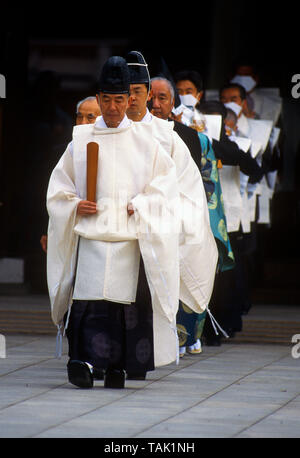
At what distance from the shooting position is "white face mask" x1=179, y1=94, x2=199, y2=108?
28.3 feet

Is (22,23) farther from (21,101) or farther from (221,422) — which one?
(221,422)

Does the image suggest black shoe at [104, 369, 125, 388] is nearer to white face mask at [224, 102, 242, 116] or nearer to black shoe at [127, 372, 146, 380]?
black shoe at [127, 372, 146, 380]

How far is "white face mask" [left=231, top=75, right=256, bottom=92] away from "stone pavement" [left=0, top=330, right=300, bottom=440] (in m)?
3.07

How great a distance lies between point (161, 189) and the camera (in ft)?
21.7

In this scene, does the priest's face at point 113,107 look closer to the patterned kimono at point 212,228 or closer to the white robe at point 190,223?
the white robe at point 190,223

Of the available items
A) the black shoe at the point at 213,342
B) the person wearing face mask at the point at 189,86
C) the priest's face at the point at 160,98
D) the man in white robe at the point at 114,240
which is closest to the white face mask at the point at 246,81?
the person wearing face mask at the point at 189,86

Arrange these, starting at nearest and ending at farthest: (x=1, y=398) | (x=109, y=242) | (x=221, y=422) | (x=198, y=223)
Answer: (x=221, y=422) → (x=1, y=398) → (x=109, y=242) → (x=198, y=223)

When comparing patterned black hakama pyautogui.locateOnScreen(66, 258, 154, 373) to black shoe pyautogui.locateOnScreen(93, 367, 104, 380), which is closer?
patterned black hakama pyautogui.locateOnScreen(66, 258, 154, 373)

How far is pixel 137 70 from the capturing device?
7.06 meters

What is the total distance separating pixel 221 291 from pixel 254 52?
11.5 ft

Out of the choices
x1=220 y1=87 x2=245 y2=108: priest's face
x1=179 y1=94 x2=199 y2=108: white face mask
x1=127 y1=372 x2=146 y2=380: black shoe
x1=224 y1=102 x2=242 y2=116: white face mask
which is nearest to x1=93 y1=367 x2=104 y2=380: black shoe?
x1=127 y1=372 x2=146 y2=380: black shoe

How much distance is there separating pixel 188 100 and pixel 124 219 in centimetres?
230

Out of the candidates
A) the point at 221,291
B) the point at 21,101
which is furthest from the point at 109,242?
the point at 21,101

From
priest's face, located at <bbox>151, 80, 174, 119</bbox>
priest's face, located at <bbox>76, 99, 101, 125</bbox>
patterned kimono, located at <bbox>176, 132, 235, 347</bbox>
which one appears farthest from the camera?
patterned kimono, located at <bbox>176, 132, 235, 347</bbox>
